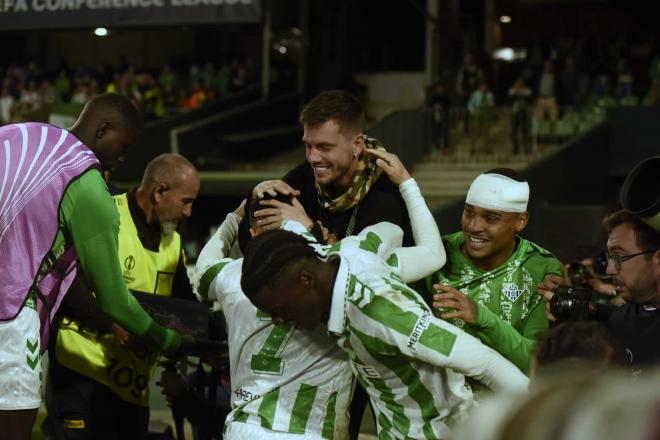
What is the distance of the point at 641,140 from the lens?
59.1 feet

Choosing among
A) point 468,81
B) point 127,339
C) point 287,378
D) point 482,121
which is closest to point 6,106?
point 468,81

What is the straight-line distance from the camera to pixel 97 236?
12.6ft

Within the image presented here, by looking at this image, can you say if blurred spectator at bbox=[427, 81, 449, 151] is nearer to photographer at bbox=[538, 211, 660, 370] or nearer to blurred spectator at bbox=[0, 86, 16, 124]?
blurred spectator at bbox=[0, 86, 16, 124]

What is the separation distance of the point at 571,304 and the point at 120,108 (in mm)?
2053

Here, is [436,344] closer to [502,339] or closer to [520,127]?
[502,339]

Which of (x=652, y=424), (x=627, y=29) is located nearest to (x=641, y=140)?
(x=627, y=29)

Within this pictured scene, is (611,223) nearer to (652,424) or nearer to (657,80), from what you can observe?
(652,424)

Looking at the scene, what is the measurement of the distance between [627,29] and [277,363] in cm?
2394

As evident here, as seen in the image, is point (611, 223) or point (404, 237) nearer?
point (611, 223)

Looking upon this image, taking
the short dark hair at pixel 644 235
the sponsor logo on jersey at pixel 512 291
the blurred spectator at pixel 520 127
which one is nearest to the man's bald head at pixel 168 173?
the sponsor logo on jersey at pixel 512 291

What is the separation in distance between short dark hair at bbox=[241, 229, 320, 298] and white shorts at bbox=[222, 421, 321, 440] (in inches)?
27.0

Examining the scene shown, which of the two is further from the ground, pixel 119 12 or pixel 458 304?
pixel 119 12

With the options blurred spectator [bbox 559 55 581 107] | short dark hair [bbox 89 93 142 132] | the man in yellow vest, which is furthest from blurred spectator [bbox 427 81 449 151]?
short dark hair [bbox 89 93 142 132]

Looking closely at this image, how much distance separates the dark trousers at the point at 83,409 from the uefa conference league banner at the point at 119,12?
547 inches
